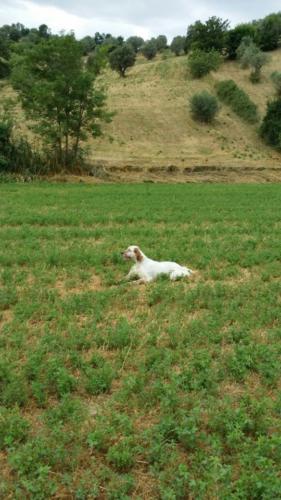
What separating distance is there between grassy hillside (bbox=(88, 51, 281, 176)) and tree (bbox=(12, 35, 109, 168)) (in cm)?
458

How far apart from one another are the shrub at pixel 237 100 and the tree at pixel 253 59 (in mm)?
6285

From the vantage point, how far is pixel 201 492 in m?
3.36

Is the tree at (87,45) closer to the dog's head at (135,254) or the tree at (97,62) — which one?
the tree at (97,62)

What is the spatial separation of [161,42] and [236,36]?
19.5 m

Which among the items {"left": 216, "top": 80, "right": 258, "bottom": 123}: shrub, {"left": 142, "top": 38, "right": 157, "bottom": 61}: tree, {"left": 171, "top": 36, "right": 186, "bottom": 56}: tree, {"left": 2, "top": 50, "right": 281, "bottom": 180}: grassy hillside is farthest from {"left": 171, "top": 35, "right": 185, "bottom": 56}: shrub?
{"left": 216, "top": 80, "right": 258, "bottom": 123}: shrub

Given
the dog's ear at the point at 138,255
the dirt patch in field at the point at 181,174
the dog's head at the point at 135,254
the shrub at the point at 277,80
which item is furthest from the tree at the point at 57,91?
the shrub at the point at 277,80

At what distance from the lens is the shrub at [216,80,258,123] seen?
46.3m

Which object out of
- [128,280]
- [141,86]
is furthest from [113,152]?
[128,280]

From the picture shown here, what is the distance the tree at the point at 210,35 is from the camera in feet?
186

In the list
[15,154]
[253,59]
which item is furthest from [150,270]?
[253,59]

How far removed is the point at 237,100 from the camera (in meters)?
47.8

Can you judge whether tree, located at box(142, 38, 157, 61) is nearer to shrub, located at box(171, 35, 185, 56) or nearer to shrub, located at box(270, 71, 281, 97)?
shrub, located at box(171, 35, 185, 56)

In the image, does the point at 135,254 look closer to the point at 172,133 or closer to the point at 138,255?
the point at 138,255

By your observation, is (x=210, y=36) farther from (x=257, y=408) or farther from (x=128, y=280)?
(x=257, y=408)
